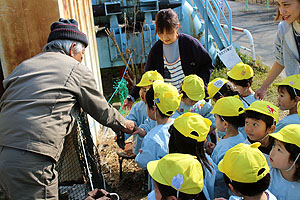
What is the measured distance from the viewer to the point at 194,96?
3.67m

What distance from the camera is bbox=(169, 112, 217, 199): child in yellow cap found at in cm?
246

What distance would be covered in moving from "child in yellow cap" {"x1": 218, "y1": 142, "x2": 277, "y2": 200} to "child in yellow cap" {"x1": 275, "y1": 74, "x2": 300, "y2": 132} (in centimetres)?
116

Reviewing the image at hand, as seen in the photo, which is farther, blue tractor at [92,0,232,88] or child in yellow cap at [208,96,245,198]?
blue tractor at [92,0,232,88]

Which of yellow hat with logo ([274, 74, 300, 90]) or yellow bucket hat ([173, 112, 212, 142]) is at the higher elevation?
yellow hat with logo ([274, 74, 300, 90])

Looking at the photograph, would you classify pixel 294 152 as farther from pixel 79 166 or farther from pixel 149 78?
pixel 79 166

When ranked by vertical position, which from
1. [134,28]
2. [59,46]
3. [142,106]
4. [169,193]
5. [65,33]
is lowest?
[142,106]

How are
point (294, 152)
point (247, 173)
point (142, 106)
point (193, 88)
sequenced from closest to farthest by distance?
point (247, 173), point (294, 152), point (193, 88), point (142, 106)

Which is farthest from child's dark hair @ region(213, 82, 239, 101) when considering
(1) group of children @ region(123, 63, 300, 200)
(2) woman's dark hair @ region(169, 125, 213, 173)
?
(2) woman's dark hair @ region(169, 125, 213, 173)

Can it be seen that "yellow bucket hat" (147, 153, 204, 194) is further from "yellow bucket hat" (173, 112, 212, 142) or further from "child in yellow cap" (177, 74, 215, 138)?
"child in yellow cap" (177, 74, 215, 138)

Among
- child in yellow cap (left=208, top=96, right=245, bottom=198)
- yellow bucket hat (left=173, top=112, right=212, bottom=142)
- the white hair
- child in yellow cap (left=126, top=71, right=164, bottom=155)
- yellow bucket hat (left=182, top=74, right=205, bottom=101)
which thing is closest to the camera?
yellow bucket hat (left=173, top=112, right=212, bottom=142)

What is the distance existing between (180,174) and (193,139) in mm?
582

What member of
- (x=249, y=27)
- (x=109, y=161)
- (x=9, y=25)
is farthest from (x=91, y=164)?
(x=249, y=27)

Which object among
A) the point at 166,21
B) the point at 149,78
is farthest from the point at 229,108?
the point at 166,21

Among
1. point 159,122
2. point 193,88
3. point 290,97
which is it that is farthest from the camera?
point 193,88
